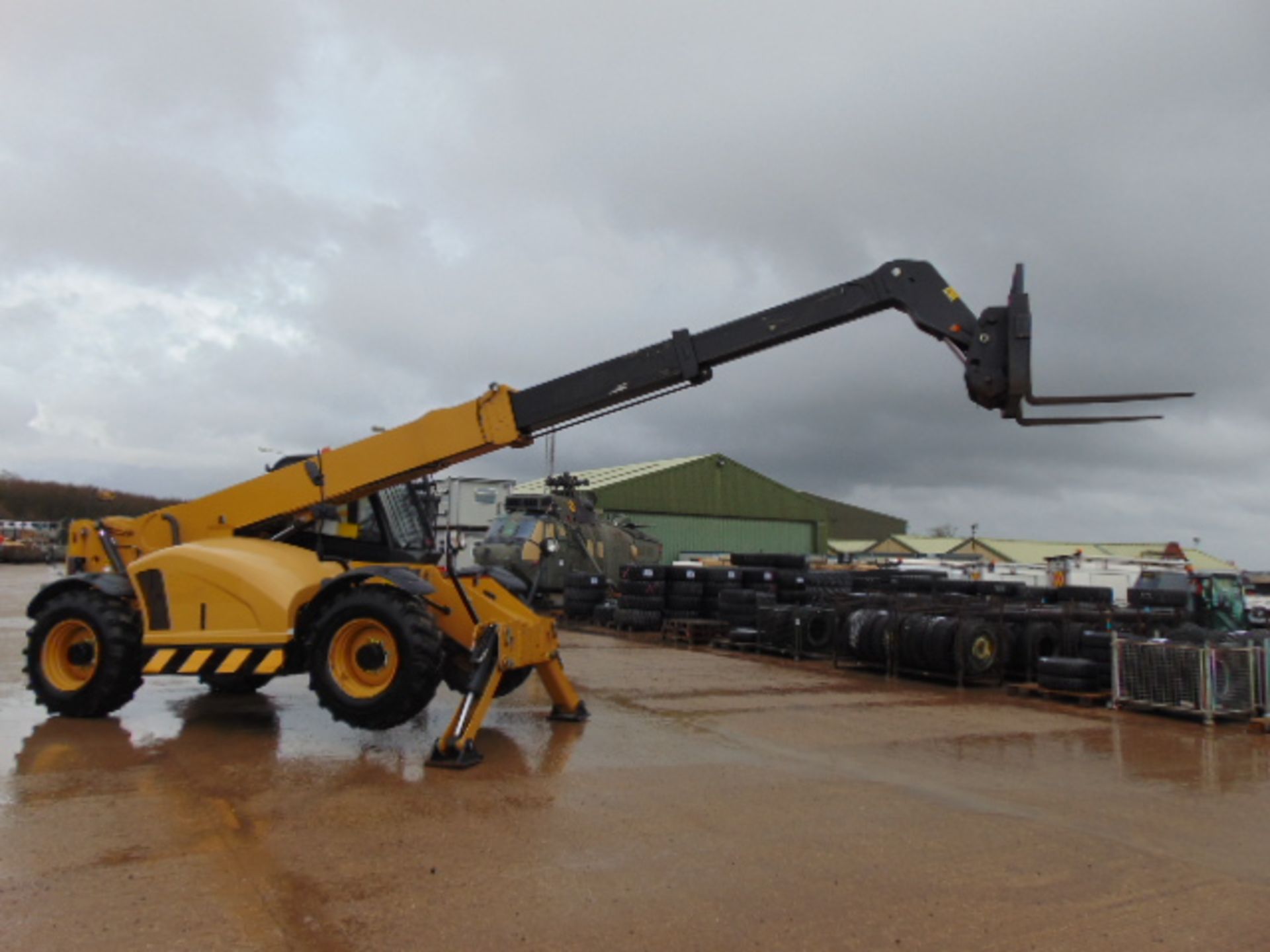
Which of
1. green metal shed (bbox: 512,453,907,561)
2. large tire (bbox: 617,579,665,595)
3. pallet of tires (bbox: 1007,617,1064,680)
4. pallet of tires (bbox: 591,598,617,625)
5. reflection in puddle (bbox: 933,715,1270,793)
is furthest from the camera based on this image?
green metal shed (bbox: 512,453,907,561)

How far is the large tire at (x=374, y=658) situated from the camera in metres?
7.54

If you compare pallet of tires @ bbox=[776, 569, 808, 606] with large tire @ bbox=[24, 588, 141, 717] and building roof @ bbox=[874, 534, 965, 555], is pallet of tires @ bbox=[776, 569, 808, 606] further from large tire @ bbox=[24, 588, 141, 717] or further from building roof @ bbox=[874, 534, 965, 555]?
building roof @ bbox=[874, 534, 965, 555]

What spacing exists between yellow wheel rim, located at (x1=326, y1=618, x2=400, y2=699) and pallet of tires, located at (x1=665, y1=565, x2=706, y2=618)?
1201 centimetres

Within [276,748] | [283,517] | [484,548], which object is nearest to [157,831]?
[276,748]

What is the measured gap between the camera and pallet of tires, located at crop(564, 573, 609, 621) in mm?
22031

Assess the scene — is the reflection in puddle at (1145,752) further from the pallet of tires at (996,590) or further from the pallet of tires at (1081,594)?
the pallet of tires at (996,590)

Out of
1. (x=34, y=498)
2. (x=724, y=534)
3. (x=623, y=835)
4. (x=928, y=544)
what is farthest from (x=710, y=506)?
(x=34, y=498)

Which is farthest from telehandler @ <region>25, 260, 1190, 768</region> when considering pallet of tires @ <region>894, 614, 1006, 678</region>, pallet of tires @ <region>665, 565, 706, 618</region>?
pallet of tires @ <region>665, 565, 706, 618</region>

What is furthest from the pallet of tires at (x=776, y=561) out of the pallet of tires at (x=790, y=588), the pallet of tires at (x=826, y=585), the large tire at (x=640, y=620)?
the large tire at (x=640, y=620)

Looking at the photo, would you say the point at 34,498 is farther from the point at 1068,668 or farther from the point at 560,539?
the point at 1068,668

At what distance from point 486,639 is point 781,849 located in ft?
10.4

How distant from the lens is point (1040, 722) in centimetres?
1042

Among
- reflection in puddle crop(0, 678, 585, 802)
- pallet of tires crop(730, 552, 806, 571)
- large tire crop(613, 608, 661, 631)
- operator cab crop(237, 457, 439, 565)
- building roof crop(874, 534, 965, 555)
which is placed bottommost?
reflection in puddle crop(0, 678, 585, 802)

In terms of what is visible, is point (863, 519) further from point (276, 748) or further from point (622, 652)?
point (276, 748)
